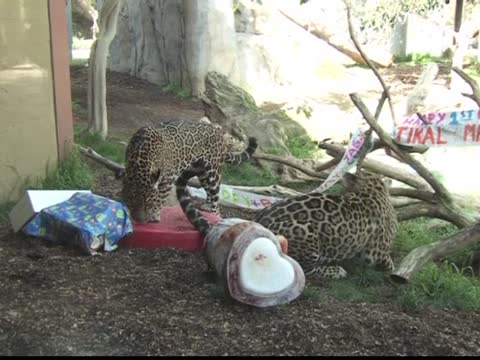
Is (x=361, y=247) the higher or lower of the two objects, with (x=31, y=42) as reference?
lower

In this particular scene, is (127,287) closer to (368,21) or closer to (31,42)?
(31,42)

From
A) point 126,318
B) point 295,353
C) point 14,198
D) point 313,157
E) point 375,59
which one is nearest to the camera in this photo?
point 295,353

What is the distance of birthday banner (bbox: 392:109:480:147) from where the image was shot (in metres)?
7.52

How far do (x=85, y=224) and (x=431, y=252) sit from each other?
2416mm

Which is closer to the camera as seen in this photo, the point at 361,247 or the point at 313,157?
the point at 361,247

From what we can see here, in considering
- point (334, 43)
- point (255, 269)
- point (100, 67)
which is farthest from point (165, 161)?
point (334, 43)

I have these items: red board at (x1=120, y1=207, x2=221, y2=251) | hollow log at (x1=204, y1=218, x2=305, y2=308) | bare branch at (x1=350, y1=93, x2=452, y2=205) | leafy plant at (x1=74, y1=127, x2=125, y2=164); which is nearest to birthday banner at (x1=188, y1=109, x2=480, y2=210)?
bare branch at (x1=350, y1=93, x2=452, y2=205)

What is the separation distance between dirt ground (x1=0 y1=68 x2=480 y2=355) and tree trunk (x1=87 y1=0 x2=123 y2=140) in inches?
169

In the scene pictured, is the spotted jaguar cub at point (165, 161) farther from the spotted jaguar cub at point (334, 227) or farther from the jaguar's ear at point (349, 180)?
the jaguar's ear at point (349, 180)

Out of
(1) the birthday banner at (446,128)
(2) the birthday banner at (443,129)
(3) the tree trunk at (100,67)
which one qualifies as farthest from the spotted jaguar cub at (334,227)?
(3) the tree trunk at (100,67)

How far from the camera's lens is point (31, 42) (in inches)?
244

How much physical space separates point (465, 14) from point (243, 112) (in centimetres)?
1468

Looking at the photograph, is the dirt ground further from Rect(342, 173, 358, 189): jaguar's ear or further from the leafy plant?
the leafy plant

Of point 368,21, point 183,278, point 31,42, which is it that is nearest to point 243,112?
point 31,42
